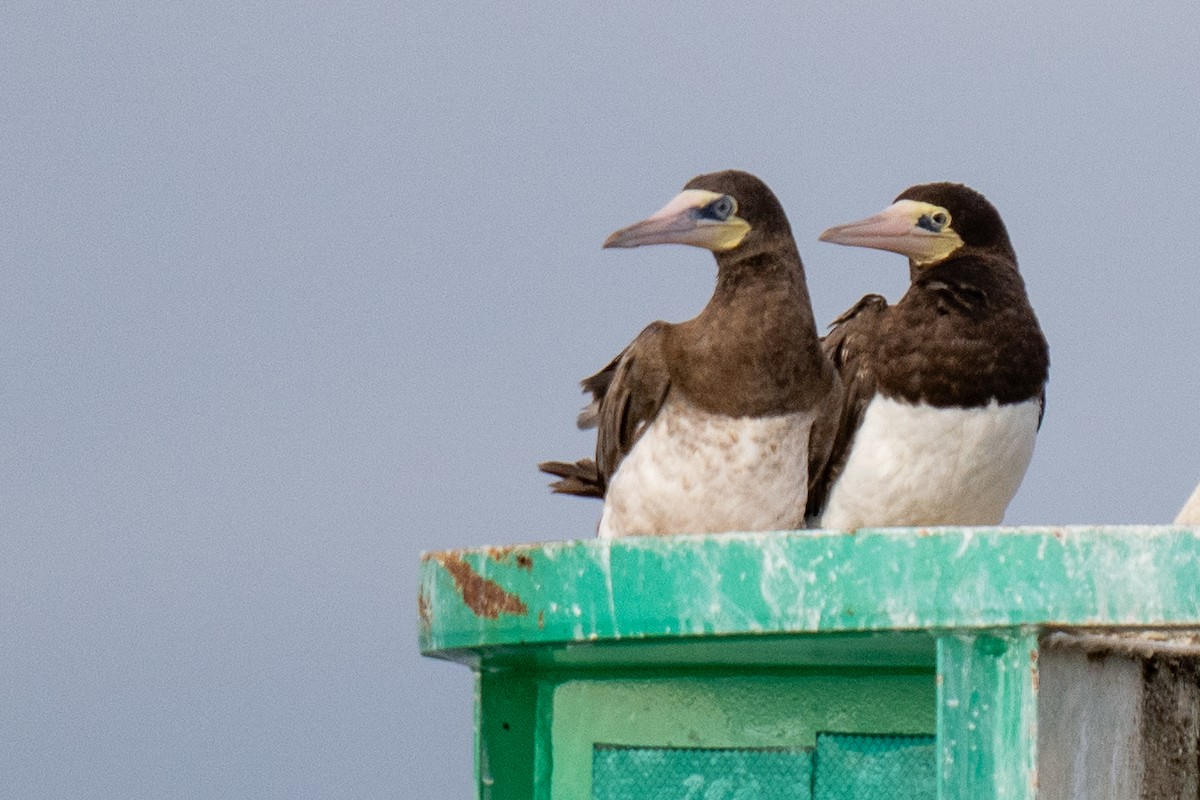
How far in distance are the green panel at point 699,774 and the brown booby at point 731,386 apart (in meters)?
1.71

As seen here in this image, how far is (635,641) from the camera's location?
10.4ft

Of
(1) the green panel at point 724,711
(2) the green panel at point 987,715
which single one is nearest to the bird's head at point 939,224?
(1) the green panel at point 724,711

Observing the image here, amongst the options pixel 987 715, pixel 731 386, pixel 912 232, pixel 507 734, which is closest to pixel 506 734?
pixel 507 734

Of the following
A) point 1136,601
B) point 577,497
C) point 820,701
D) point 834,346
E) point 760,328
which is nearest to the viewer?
point 1136,601

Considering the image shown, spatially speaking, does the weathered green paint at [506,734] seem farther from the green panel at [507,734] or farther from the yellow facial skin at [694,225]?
the yellow facial skin at [694,225]

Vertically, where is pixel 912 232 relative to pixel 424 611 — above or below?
above

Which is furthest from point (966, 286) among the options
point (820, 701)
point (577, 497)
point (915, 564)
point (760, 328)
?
point (915, 564)

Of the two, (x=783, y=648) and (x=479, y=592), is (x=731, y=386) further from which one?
(x=783, y=648)

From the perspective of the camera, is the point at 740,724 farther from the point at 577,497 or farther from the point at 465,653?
the point at 577,497

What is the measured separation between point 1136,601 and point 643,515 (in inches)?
96.1

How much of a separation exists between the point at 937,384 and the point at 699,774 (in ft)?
6.69

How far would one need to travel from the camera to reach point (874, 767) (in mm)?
3342

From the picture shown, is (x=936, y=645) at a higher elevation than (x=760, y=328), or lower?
lower

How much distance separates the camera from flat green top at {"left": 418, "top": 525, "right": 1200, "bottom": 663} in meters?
2.89
